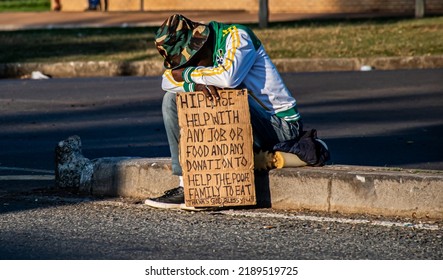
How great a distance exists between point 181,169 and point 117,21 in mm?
18999

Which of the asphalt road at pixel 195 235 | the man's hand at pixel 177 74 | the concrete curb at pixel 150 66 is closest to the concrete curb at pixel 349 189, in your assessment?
the asphalt road at pixel 195 235

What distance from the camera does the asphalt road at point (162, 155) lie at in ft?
18.2

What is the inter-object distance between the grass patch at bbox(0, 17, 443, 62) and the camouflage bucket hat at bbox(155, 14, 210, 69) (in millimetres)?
9807

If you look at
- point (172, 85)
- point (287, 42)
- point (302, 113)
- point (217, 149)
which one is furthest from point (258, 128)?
point (287, 42)

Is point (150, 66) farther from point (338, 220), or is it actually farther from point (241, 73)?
point (338, 220)

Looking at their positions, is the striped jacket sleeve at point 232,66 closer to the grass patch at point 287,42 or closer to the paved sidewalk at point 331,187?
the paved sidewalk at point 331,187

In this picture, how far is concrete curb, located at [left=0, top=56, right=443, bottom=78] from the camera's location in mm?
15992

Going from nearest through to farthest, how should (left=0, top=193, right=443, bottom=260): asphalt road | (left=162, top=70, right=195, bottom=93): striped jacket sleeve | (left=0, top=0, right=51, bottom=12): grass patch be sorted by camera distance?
1. (left=0, top=193, right=443, bottom=260): asphalt road
2. (left=162, top=70, right=195, bottom=93): striped jacket sleeve
3. (left=0, top=0, right=51, bottom=12): grass patch

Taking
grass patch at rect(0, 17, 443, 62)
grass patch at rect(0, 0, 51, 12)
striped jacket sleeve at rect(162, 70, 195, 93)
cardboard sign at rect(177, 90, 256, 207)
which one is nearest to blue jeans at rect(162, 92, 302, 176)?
striped jacket sleeve at rect(162, 70, 195, 93)

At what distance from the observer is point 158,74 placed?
640 inches

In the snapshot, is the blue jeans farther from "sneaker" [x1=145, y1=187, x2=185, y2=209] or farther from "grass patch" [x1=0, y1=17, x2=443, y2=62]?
"grass patch" [x1=0, y1=17, x2=443, y2=62]

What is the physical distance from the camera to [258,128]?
22.4 ft

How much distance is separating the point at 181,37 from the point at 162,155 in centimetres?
261
